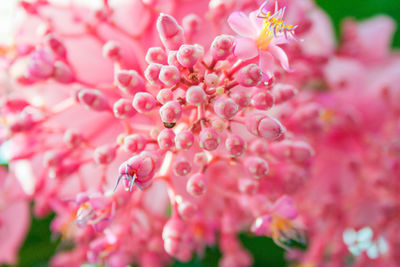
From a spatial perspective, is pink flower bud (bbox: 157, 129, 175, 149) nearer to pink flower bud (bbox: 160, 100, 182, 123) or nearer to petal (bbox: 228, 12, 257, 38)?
pink flower bud (bbox: 160, 100, 182, 123)

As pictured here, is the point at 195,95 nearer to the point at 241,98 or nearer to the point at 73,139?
the point at 241,98

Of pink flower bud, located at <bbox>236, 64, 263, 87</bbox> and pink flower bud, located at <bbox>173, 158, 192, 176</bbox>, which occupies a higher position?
pink flower bud, located at <bbox>236, 64, 263, 87</bbox>

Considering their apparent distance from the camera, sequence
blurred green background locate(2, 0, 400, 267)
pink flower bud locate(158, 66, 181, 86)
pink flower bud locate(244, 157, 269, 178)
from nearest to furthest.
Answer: pink flower bud locate(158, 66, 181, 86) < pink flower bud locate(244, 157, 269, 178) < blurred green background locate(2, 0, 400, 267)

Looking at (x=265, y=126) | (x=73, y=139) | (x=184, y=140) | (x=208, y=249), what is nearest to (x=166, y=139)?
(x=184, y=140)

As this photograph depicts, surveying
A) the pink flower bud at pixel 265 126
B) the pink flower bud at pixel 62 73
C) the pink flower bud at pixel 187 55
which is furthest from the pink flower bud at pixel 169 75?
the pink flower bud at pixel 62 73

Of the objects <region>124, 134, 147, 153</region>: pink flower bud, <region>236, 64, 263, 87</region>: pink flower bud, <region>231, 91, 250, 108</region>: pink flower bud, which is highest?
<region>236, 64, 263, 87</region>: pink flower bud

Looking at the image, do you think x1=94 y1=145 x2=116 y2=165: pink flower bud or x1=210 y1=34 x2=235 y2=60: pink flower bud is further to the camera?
x1=94 y1=145 x2=116 y2=165: pink flower bud

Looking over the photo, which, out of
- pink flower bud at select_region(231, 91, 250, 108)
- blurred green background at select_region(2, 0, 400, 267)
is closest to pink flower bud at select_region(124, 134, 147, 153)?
pink flower bud at select_region(231, 91, 250, 108)

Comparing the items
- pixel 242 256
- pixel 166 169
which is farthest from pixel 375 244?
pixel 166 169
